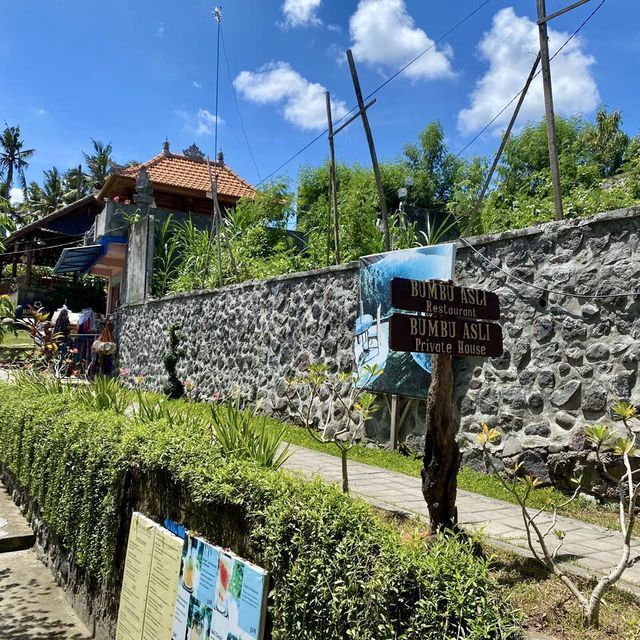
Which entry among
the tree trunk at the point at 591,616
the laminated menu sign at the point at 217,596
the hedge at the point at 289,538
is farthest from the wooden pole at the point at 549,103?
the laminated menu sign at the point at 217,596

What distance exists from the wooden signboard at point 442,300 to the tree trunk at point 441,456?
0.95 ft

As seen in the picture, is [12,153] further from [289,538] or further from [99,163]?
[289,538]

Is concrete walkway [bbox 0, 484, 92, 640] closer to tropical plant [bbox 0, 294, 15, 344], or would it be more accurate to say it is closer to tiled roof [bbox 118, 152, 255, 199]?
tropical plant [bbox 0, 294, 15, 344]

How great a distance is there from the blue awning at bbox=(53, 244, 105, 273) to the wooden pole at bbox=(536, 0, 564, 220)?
14.7m

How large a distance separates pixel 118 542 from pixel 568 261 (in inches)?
179

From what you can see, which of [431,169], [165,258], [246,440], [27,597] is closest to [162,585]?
[246,440]

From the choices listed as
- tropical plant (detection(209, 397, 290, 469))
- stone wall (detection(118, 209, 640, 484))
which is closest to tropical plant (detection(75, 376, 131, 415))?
tropical plant (detection(209, 397, 290, 469))

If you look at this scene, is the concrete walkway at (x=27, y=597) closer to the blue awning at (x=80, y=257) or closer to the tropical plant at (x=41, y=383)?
the tropical plant at (x=41, y=383)

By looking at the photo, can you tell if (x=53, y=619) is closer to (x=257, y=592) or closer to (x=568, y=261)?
(x=257, y=592)

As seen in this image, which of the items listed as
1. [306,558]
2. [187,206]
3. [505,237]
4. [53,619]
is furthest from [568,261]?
[187,206]

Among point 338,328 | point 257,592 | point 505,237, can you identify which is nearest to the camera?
point 257,592

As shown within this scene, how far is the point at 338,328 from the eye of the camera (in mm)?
8422

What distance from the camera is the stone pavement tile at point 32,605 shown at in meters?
4.70

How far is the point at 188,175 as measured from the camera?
70.9 ft
